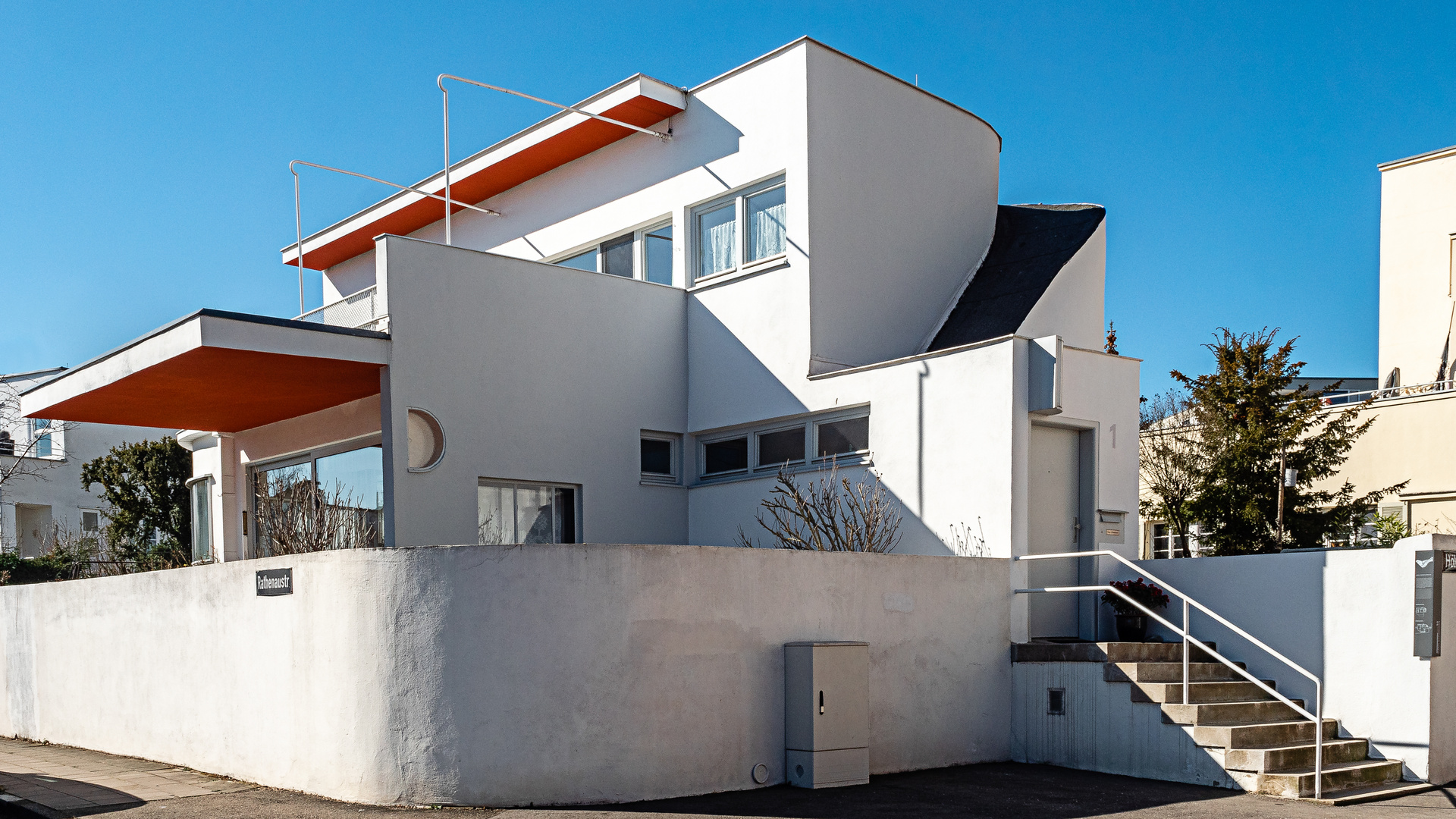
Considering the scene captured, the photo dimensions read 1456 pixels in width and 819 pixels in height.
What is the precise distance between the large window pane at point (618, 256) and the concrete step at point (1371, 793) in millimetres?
11385

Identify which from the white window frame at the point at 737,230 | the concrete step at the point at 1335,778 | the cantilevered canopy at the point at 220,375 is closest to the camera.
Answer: the concrete step at the point at 1335,778

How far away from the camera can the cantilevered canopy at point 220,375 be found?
1294 centimetres

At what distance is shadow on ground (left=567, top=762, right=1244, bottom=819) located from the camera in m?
9.23

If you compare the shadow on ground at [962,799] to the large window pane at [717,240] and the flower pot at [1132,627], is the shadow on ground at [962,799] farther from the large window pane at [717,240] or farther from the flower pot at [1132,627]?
the large window pane at [717,240]

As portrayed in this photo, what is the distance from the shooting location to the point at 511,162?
18.8 m

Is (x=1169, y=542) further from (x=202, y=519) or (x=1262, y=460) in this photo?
(x=202, y=519)

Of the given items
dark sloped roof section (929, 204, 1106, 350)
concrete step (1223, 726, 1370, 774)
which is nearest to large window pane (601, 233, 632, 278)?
dark sloped roof section (929, 204, 1106, 350)

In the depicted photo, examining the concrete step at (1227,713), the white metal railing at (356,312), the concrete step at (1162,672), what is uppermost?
the white metal railing at (356,312)

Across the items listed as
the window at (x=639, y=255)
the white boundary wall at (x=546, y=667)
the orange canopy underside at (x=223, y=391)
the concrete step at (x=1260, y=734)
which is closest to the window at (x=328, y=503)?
the orange canopy underside at (x=223, y=391)

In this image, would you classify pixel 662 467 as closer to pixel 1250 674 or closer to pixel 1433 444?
pixel 1250 674

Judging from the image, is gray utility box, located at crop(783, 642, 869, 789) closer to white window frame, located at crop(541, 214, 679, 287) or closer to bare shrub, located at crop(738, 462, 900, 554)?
bare shrub, located at crop(738, 462, 900, 554)

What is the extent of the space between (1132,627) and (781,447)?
16.4ft

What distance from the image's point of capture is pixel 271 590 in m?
10.3

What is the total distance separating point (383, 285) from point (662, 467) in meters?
4.72
